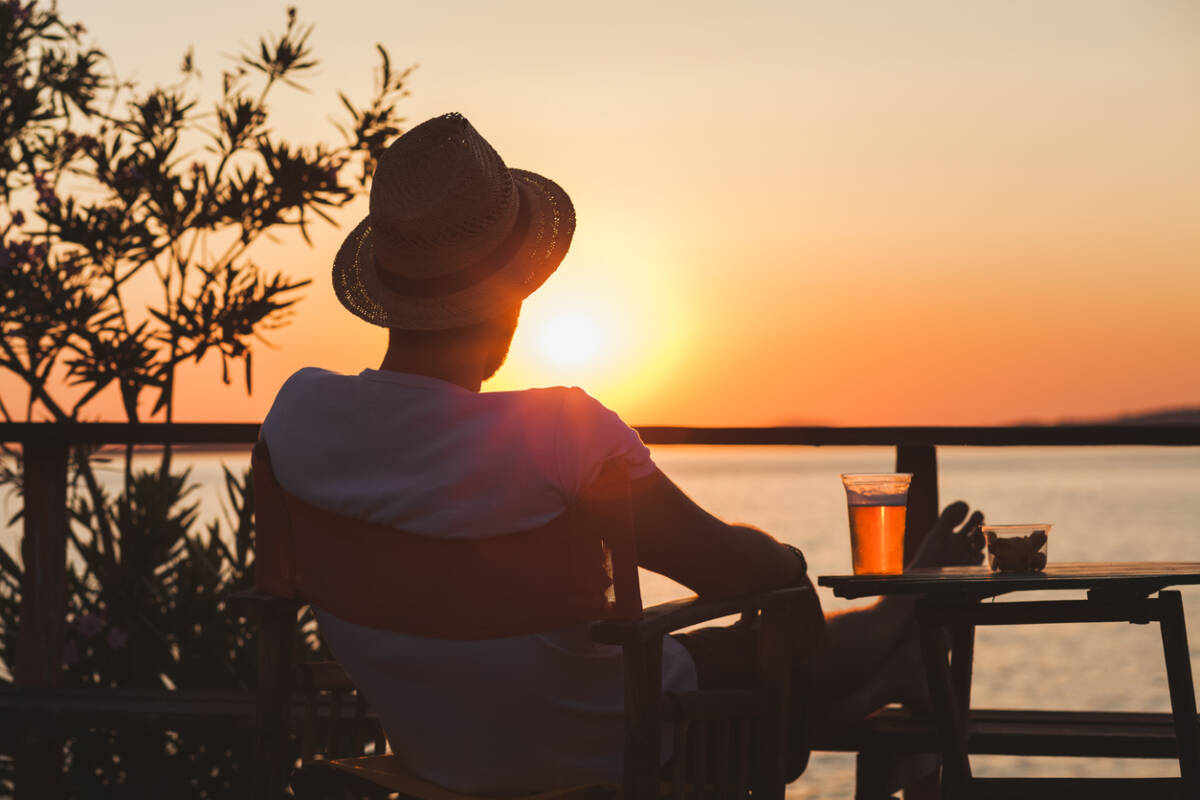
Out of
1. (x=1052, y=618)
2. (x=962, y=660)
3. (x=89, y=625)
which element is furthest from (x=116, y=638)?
(x=1052, y=618)

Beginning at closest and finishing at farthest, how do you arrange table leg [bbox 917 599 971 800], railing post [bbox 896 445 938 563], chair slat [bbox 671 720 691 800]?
1. chair slat [bbox 671 720 691 800]
2. table leg [bbox 917 599 971 800]
3. railing post [bbox 896 445 938 563]

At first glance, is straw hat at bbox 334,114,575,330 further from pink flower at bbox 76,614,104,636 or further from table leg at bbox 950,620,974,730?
pink flower at bbox 76,614,104,636

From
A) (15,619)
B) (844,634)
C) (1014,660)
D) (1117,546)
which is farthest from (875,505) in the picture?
(1117,546)

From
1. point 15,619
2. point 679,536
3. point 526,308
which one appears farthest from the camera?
point 15,619

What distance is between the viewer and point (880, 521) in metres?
2.27

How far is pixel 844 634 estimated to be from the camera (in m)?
2.25

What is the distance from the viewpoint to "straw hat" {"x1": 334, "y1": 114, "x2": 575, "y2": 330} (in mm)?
1805

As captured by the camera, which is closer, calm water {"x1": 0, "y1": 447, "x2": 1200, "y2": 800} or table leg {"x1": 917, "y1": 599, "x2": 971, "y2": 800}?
table leg {"x1": 917, "y1": 599, "x2": 971, "y2": 800}

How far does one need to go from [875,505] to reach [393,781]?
1.00 meters

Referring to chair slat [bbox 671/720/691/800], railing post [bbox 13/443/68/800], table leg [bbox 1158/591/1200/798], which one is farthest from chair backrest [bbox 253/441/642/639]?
railing post [bbox 13/443/68/800]

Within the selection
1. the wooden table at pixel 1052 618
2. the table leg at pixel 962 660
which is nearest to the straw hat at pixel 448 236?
the wooden table at pixel 1052 618

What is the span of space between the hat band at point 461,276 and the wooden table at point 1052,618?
76 cm

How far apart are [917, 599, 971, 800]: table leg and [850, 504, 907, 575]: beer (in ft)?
0.51

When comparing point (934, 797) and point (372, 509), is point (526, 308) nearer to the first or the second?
point (372, 509)
